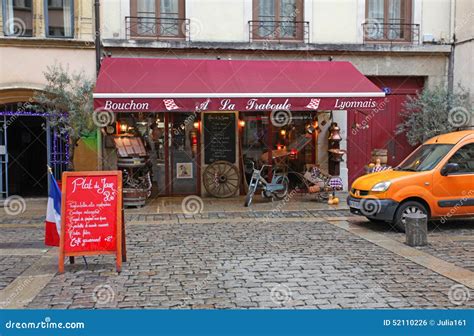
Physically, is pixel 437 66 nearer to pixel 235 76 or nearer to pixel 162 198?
pixel 235 76

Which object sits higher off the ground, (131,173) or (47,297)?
(131,173)

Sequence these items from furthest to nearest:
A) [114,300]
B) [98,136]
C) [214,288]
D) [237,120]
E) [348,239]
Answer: [237,120] → [98,136] → [348,239] → [214,288] → [114,300]

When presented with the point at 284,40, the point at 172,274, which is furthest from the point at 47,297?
the point at 284,40

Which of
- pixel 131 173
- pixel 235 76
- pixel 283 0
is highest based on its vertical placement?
pixel 283 0

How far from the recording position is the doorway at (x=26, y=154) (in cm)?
1428

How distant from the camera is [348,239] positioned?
9.11 m

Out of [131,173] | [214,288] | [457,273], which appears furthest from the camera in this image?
[131,173]

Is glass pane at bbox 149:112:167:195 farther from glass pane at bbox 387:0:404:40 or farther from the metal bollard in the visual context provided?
the metal bollard

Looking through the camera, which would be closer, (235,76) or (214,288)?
(214,288)

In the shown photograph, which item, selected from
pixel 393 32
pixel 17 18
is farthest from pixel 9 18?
pixel 393 32

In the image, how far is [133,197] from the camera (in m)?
12.7

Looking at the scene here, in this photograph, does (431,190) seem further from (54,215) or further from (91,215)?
(54,215)

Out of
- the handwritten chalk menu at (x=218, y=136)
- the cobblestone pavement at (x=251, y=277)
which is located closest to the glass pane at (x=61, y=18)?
the handwritten chalk menu at (x=218, y=136)

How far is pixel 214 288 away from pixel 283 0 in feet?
35.4
